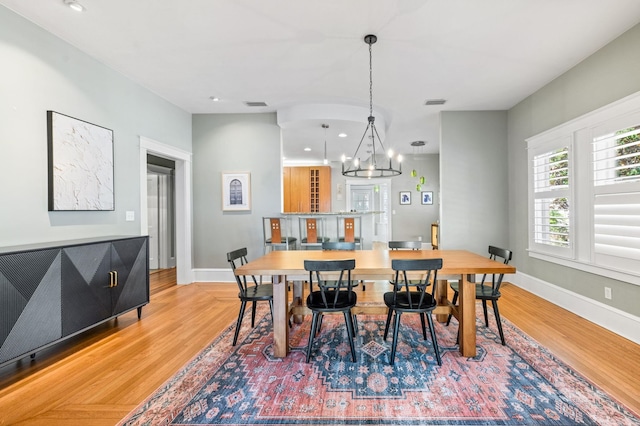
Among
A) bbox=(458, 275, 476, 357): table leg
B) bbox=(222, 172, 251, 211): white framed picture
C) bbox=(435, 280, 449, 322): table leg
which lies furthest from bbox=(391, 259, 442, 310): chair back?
bbox=(222, 172, 251, 211): white framed picture

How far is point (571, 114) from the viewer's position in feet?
11.2

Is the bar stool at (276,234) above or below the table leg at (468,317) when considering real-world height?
above

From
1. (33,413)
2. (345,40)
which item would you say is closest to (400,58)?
(345,40)

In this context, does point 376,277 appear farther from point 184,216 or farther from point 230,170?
point 184,216

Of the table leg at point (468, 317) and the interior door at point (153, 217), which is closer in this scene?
the table leg at point (468, 317)

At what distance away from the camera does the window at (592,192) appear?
2.71 meters

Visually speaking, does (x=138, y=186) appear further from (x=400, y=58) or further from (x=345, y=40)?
(x=400, y=58)

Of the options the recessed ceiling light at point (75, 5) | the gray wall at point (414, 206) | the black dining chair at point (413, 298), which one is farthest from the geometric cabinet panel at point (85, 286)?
the gray wall at point (414, 206)

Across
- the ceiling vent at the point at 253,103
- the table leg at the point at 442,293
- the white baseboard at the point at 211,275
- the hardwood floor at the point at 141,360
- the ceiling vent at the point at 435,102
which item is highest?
the ceiling vent at the point at 253,103

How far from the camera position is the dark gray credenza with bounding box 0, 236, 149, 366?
6.68 ft

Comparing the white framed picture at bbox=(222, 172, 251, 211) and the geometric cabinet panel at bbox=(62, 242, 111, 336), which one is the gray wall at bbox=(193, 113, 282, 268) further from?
the geometric cabinet panel at bbox=(62, 242, 111, 336)

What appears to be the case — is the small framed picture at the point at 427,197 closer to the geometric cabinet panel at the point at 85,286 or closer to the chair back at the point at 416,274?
the chair back at the point at 416,274

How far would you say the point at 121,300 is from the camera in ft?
9.84

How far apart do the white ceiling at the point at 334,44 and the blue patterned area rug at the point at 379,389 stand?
9.20 ft
